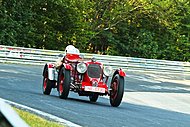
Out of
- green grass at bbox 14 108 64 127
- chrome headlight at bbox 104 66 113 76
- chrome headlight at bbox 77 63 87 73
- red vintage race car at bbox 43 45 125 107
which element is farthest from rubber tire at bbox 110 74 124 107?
green grass at bbox 14 108 64 127

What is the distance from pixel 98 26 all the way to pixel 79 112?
32.2 m

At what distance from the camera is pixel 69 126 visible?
7383 mm

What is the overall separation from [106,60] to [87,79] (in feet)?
66.9

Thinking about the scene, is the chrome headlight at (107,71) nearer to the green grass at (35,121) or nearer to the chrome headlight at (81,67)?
the chrome headlight at (81,67)

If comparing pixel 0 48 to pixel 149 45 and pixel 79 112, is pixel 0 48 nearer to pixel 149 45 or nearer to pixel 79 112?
pixel 149 45

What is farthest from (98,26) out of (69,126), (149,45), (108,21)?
(69,126)

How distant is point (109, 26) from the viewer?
41.6 metres

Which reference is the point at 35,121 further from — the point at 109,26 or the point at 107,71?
the point at 109,26

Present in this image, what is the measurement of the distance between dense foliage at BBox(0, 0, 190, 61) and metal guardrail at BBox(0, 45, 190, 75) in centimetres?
586

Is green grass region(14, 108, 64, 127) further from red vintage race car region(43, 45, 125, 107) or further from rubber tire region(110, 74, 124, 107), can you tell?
rubber tire region(110, 74, 124, 107)

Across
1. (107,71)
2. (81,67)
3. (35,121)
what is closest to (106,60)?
(107,71)

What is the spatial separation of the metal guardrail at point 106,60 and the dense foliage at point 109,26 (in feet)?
19.2

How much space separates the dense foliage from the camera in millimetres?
37009

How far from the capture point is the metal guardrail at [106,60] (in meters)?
28.4
